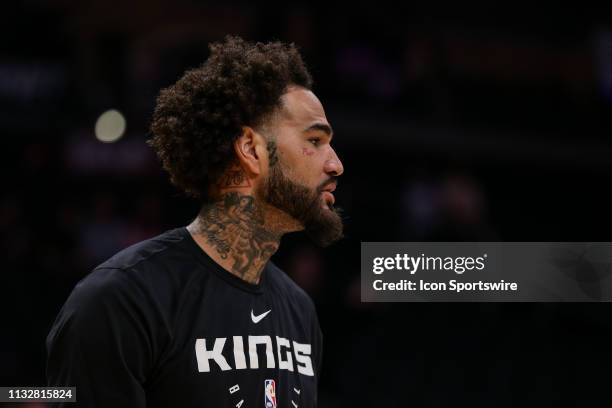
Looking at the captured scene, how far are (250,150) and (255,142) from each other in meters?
0.03

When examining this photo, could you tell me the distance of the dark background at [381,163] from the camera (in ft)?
21.0

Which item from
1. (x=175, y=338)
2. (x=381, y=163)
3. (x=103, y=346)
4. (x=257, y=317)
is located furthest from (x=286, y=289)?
(x=381, y=163)

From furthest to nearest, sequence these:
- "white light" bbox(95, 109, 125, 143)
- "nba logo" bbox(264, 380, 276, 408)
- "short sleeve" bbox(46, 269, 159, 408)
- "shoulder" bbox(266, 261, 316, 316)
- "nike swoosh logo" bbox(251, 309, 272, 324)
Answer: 1. "white light" bbox(95, 109, 125, 143)
2. "shoulder" bbox(266, 261, 316, 316)
3. "nike swoosh logo" bbox(251, 309, 272, 324)
4. "nba logo" bbox(264, 380, 276, 408)
5. "short sleeve" bbox(46, 269, 159, 408)

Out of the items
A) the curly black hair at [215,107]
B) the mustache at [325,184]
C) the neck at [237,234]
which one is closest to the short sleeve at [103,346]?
the neck at [237,234]

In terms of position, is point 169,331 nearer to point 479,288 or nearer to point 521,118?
point 479,288

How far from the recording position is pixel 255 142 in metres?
2.99

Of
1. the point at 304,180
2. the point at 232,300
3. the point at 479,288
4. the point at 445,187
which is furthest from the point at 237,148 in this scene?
the point at 445,187

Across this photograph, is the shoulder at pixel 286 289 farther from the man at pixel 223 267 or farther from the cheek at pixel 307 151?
the cheek at pixel 307 151

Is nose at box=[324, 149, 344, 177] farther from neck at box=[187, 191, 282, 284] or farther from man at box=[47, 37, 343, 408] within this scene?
neck at box=[187, 191, 282, 284]

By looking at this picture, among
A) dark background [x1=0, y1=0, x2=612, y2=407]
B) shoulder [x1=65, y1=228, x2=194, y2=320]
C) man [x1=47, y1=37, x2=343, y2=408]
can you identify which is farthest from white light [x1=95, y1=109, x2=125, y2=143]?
shoulder [x1=65, y1=228, x2=194, y2=320]

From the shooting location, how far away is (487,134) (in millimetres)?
9109

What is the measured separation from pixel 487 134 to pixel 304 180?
6.42 metres

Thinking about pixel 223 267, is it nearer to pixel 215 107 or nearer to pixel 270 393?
pixel 270 393

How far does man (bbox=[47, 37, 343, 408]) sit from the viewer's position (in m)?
2.54
